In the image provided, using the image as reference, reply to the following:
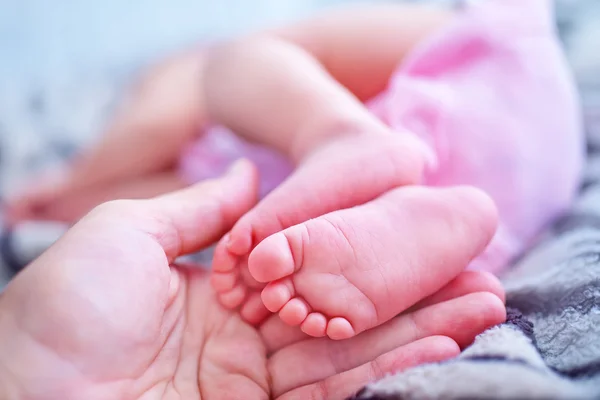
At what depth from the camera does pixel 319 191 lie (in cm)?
58

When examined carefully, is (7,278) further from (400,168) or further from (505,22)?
(505,22)

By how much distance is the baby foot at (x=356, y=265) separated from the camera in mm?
501

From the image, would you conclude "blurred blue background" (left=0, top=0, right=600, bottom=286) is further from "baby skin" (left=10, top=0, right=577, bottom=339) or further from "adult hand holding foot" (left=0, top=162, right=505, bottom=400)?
"adult hand holding foot" (left=0, top=162, right=505, bottom=400)

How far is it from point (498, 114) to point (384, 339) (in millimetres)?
365

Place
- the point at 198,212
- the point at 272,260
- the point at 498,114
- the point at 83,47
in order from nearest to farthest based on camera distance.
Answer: the point at 272,260, the point at 198,212, the point at 498,114, the point at 83,47

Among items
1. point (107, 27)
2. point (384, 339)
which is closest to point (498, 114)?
Answer: point (384, 339)

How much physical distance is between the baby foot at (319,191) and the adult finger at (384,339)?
0.05 metres

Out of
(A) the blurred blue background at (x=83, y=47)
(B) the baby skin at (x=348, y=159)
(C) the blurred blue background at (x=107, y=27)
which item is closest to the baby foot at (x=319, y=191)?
(B) the baby skin at (x=348, y=159)

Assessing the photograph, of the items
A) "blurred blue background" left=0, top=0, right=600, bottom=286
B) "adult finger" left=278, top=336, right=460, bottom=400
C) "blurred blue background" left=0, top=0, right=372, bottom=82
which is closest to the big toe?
"adult finger" left=278, top=336, right=460, bottom=400

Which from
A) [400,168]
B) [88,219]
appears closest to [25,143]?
[88,219]

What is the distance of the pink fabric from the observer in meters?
0.72

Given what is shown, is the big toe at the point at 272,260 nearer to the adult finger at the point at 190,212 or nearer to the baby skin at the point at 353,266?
the baby skin at the point at 353,266

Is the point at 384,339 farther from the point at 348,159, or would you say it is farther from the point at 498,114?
the point at 498,114

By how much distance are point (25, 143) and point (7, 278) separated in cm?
43
